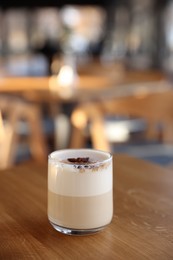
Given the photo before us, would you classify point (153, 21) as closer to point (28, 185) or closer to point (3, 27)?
point (3, 27)

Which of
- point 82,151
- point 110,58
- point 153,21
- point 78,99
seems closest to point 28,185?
point 82,151

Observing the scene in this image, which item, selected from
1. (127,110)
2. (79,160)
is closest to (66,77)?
(127,110)

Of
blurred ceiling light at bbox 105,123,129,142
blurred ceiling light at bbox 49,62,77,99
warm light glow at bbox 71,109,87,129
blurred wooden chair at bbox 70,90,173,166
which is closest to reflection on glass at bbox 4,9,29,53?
blurred ceiling light at bbox 49,62,77,99

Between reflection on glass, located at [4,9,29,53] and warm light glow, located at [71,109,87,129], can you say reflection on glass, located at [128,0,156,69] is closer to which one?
reflection on glass, located at [4,9,29,53]

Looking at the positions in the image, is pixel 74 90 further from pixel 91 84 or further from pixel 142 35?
pixel 142 35

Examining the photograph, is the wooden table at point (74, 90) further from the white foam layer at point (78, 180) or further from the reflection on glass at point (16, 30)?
the reflection on glass at point (16, 30)

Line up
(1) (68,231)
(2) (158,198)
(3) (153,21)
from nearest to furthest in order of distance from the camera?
(1) (68,231)
(2) (158,198)
(3) (153,21)
